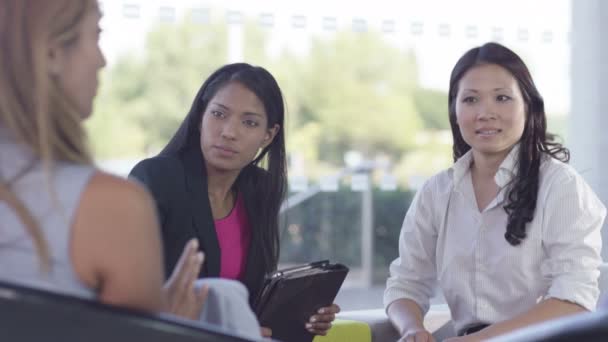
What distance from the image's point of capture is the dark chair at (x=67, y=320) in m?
1.17

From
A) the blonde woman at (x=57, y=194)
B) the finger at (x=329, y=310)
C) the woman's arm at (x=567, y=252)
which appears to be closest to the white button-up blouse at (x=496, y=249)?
the woman's arm at (x=567, y=252)

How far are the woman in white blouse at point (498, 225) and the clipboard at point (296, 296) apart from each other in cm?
31

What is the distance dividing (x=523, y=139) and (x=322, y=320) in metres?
0.76

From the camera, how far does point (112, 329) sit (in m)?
1.20

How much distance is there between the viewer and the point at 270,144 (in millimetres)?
2805

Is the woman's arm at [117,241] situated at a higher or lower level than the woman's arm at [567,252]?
lower

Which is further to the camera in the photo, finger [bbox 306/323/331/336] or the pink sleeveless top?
the pink sleeveless top

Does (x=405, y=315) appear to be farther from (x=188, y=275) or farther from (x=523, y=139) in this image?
(x=188, y=275)

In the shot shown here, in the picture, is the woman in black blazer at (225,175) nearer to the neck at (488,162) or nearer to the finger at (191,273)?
the neck at (488,162)

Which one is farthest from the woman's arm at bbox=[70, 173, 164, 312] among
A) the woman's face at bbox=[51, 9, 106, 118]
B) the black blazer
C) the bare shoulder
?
the black blazer

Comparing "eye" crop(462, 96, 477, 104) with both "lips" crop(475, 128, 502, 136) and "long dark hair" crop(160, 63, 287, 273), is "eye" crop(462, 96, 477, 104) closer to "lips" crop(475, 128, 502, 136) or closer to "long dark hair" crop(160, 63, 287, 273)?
"lips" crop(475, 128, 502, 136)

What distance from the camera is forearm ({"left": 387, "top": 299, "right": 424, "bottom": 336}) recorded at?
2.59m

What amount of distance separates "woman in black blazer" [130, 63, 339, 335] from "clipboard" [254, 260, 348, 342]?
0.05 meters

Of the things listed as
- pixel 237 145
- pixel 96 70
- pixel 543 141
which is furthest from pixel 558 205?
pixel 96 70
